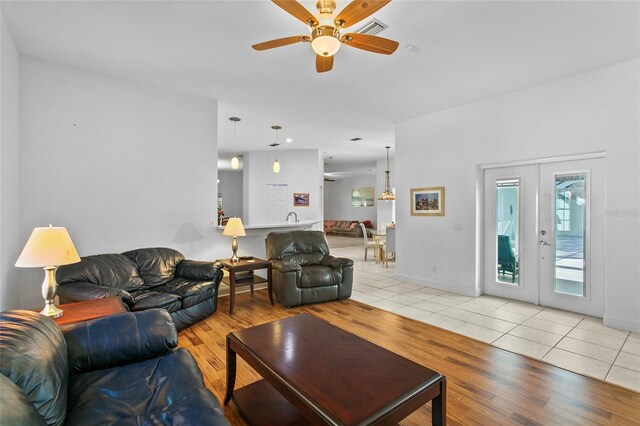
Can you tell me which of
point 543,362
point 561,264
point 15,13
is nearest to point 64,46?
point 15,13

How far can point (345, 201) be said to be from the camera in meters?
15.5

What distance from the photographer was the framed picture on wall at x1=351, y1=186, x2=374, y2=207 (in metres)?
14.4

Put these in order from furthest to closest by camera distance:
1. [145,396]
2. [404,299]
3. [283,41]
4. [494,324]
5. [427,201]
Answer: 1. [427,201]
2. [404,299]
3. [494,324]
4. [283,41]
5. [145,396]

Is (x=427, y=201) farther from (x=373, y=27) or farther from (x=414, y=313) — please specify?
(x=373, y=27)

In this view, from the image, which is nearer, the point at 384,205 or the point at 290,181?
the point at 290,181

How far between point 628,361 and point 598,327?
855 millimetres

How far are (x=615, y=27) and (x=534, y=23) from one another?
79 centimetres

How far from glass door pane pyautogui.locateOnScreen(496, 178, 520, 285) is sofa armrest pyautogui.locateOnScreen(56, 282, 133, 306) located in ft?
16.2

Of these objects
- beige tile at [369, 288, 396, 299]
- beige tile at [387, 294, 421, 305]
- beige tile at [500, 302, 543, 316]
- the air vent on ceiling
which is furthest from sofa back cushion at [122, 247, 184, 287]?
beige tile at [500, 302, 543, 316]

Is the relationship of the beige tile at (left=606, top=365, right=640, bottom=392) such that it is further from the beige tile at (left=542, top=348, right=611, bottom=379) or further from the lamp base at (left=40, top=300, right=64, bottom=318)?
the lamp base at (left=40, top=300, right=64, bottom=318)

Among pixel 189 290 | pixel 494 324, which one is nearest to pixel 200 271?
pixel 189 290

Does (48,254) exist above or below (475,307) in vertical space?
above

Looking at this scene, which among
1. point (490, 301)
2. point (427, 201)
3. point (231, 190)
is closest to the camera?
point (490, 301)

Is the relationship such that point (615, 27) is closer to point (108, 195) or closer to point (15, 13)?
point (15, 13)
